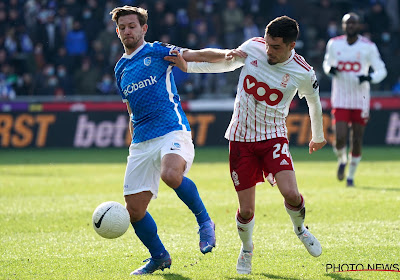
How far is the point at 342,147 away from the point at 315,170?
2.30 meters

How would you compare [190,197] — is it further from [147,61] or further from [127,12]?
[127,12]

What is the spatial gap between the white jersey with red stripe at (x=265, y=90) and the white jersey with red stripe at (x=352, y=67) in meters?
6.25

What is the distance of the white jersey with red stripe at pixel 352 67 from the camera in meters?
12.5

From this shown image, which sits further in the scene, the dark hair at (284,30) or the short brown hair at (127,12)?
the short brown hair at (127,12)

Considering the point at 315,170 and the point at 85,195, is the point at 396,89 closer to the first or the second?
the point at 315,170

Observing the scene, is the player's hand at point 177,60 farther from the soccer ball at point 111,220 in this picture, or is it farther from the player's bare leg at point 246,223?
the soccer ball at point 111,220

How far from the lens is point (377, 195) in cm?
1096

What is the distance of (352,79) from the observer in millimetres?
12711

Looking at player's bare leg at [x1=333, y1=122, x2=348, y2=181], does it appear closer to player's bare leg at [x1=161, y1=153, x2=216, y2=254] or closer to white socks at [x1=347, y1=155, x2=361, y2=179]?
white socks at [x1=347, y1=155, x2=361, y2=179]

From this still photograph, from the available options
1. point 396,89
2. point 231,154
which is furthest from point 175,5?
point 231,154

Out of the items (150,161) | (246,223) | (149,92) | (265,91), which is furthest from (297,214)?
(149,92)

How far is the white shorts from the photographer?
6.44m

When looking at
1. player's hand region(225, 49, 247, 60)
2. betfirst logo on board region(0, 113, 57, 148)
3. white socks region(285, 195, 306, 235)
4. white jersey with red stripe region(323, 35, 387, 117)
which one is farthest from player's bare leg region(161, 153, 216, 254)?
betfirst logo on board region(0, 113, 57, 148)
